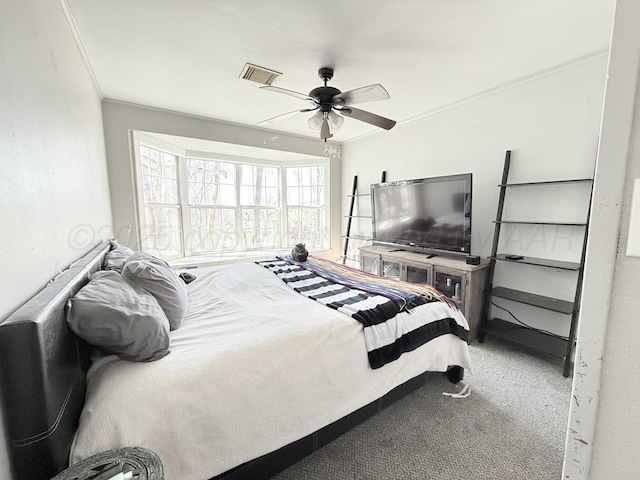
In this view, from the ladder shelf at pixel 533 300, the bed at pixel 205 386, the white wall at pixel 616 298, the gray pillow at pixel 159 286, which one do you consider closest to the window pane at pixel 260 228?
the bed at pixel 205 386

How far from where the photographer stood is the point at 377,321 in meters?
1.53

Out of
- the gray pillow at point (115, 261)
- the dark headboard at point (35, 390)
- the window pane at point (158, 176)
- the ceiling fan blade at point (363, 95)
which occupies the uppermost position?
the ceiling fan blade at point (363, 95)

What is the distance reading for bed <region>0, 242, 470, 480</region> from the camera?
2.39 ft

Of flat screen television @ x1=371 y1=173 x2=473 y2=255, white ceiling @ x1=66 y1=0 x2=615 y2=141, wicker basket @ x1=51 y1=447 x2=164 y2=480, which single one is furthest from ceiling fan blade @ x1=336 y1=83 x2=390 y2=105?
wicker basket @ x1=51 y1=447 x2=164 y2=480

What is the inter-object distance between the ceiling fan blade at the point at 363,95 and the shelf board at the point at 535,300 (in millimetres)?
2126

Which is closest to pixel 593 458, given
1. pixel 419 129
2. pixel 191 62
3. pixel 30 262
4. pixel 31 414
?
pixel 31 414

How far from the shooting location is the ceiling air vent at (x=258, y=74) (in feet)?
7.55

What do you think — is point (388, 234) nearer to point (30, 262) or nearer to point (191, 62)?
point (191, 62)

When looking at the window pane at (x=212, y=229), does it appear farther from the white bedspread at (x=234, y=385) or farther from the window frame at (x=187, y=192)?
the white bedspread at (x=234, y=385)

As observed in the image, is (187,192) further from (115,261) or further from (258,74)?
(115,261)

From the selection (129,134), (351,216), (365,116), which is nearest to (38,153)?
(365,116)

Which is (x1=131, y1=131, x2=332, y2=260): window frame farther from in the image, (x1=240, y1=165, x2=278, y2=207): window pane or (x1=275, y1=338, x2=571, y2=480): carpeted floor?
(x1=275, y1=338, x2=571, y2=480): carpeted floor

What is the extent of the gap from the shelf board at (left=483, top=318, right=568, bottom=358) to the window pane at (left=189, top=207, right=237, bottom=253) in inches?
146

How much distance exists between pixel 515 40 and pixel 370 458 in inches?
114
